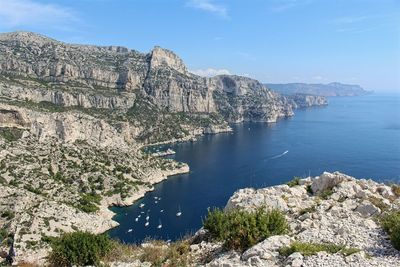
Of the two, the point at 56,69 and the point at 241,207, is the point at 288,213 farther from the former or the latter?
the point at 56,69

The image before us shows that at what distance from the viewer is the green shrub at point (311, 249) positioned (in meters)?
11.3

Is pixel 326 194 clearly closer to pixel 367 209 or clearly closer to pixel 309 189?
pixel 309 189

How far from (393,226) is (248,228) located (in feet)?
14.6

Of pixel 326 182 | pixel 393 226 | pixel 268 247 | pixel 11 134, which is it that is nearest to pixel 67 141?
pixel 11 134

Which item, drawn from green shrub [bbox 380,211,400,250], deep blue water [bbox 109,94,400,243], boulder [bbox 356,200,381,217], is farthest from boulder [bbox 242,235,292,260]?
deep blue water [bbox 109,94,400,243]

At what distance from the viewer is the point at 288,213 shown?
646 inches

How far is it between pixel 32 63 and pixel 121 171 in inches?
3871

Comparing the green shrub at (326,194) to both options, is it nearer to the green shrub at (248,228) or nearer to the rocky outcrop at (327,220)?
the rocky outcrop at (327,220)

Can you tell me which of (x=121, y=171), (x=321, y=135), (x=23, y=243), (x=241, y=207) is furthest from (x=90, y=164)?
(x=321, y=135)

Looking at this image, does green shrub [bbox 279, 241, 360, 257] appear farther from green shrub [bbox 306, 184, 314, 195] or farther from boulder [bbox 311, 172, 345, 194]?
green shrub [bbox 306, 184, 314, 195]

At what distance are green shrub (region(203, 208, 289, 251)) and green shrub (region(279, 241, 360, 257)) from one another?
49.6 inches

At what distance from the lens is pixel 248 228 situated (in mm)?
13000

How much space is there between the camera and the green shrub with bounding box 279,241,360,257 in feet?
37.1

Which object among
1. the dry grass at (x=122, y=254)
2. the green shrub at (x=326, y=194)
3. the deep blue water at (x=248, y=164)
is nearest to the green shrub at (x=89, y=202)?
the deep blue water at (x=248, y=164)
